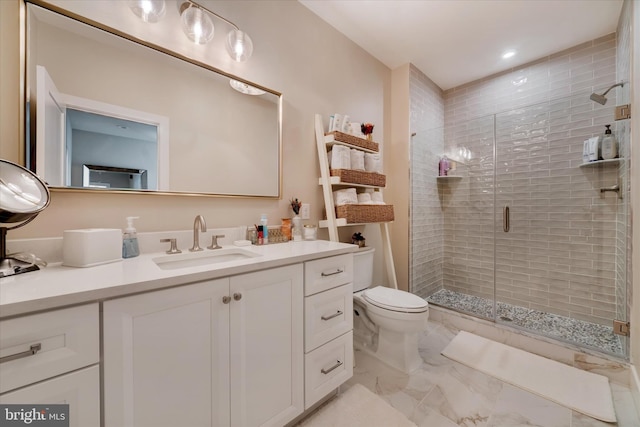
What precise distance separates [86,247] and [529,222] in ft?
11.1

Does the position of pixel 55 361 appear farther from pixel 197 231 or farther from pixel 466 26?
pixel 466 26

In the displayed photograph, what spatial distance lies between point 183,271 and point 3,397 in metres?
0.45

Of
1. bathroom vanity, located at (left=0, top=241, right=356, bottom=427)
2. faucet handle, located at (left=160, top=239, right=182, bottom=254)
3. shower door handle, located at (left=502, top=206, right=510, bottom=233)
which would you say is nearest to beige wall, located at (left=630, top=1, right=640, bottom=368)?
shower door handle, located at (left=502, top=206, right=510, bottom=233)

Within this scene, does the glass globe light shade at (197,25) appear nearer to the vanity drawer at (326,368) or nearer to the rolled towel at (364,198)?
the rolled towel at (364,198)

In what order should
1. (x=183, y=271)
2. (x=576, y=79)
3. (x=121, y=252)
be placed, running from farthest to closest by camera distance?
(x=576, y=79), (x=121, y=252), (x=183, y=271)

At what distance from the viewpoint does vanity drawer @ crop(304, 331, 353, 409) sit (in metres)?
1.24

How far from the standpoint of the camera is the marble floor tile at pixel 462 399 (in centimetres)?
130

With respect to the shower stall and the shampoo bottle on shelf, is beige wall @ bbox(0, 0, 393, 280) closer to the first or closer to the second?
the shampoo bottle on shelf

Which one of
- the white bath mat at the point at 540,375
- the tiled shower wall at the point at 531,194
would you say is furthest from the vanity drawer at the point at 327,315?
the tiled shower wall at the point at 531,194

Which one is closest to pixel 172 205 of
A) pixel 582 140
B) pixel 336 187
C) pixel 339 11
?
pixel 336 187

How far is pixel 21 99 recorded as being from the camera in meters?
0.95

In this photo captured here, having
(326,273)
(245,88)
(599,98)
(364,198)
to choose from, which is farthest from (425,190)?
(245,88)

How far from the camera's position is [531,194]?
2.48 metres

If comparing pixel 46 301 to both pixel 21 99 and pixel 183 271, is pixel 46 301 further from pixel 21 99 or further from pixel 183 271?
pixel 21 99
